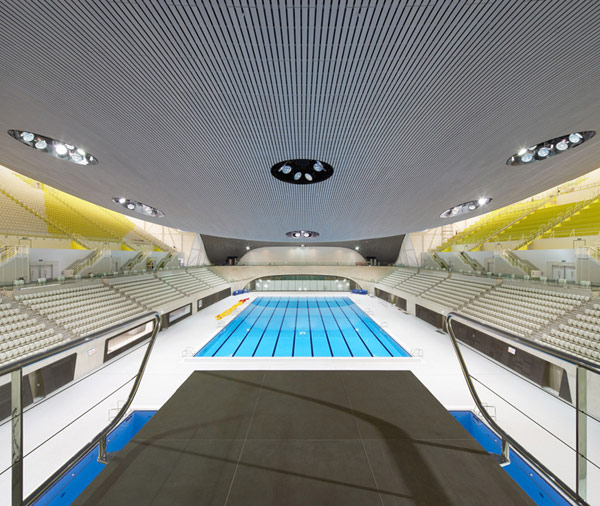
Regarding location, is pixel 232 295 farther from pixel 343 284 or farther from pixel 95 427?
pixel 95 427

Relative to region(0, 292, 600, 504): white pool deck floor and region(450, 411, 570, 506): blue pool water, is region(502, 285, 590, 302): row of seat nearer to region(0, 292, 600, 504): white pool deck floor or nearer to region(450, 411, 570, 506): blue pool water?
region(0, 292, 600, 504): white pool deck floor

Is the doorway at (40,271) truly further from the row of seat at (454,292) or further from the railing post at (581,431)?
the row of seat at (454,292)

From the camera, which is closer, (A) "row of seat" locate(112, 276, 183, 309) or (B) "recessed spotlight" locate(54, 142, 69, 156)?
(B) "recessed spotlight" locate(54, 142, 69, 156)

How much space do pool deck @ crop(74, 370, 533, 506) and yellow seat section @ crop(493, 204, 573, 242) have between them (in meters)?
13.4

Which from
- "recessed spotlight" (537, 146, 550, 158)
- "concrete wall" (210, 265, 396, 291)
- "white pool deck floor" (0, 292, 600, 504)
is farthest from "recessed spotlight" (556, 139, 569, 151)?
"concrete wall" (210, 265, 396, 291)

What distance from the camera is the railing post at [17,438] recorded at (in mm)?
1005

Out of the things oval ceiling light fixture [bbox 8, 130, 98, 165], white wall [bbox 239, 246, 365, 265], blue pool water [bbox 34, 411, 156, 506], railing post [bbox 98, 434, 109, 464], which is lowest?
blue pool water [bbox 34, 411, 156, 506]

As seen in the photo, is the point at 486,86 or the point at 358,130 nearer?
the point at 486,86

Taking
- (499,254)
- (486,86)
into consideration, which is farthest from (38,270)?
(499,254)

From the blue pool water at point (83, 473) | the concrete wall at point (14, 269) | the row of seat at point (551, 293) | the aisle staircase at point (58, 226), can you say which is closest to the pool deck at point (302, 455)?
the blue pool water at point (83, 473)

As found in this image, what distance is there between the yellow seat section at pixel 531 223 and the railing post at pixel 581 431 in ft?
43.4

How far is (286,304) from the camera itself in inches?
593

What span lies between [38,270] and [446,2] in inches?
482

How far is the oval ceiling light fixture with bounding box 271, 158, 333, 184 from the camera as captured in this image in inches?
214
